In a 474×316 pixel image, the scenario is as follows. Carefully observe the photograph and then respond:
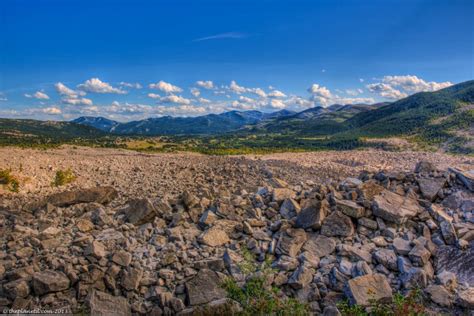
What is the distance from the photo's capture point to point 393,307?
564 centimetres

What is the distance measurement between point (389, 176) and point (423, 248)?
339 cm

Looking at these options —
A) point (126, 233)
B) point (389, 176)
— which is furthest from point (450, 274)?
point (126, 233)

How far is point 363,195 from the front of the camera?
8.76 metres

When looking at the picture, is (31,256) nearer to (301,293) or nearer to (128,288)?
(128,288)

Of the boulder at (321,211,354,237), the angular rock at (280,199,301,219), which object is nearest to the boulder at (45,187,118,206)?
the angular rock at (280,199,301,219)

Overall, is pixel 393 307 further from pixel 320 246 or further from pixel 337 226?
pixel 337 226

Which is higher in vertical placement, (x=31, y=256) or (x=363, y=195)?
(x=363, y=195)

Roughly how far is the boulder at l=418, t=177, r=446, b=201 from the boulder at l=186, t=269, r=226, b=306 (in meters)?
6.56

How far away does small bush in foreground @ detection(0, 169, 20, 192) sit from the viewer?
12.9 meters

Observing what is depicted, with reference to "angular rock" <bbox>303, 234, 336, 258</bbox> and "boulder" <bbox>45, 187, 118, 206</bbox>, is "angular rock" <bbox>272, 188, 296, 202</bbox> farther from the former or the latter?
"boulder" <bbox>45, 187, 118, 206</bbox>

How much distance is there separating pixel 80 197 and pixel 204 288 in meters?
6.36

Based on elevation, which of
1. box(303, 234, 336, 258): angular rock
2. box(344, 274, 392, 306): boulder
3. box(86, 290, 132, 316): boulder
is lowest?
box(86, 290, 132, 316): boulder

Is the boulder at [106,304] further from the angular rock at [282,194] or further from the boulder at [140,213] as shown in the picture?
the angular rock at [282,194]

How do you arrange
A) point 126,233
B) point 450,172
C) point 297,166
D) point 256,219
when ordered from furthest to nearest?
point 297,166, point 450,172, point 256,219, point 126,233
